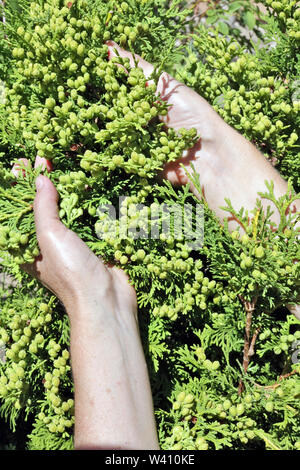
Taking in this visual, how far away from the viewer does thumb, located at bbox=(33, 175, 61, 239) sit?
1.54 meters

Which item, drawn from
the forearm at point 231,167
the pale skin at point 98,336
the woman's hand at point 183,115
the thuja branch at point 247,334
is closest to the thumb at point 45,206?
the pale skin at point 98,336

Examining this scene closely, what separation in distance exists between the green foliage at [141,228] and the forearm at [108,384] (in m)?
0.13

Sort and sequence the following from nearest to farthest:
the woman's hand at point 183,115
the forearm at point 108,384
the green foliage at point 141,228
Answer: the forearm at point 108,384 → the green foliage at point 141,228 → the woman's hand at point 183,115

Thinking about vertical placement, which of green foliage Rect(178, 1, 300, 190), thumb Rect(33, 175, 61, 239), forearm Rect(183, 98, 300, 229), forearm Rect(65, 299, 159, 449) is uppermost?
green foliage Rect(178, 1, 300, 190)

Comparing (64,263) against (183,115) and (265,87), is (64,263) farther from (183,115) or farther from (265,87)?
(265,87)

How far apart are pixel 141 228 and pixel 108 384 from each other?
574 mm

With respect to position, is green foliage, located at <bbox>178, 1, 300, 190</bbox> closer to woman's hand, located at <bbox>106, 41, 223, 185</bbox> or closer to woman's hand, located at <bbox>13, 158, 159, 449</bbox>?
woman's hand, located at <bbox>106, 41, 223, 185</bbox>

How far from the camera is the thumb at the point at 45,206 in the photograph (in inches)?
60.7

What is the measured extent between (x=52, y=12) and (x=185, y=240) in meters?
1.05

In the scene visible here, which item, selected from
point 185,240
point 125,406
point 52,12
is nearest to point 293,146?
point 185,240

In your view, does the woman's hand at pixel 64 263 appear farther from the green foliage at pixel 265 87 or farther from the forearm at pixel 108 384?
the green foliage at pixel 265 87

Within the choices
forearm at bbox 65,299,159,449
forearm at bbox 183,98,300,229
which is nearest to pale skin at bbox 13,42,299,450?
forearm at bbox 65,299,159,449

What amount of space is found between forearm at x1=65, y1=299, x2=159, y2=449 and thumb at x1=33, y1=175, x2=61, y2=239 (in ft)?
1.05
